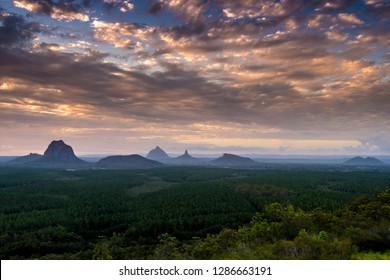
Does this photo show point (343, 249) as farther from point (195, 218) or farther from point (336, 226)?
point (195, 218)

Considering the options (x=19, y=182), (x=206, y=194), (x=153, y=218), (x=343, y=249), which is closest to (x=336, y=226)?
(x=343, y=249)

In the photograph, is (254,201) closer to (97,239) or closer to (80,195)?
(97,239)

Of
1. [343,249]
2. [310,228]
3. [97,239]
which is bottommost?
[97,239]

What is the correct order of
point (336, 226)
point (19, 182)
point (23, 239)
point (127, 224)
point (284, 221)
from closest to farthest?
1. point (336, 226)
2. point (284, 221)
3. point (23, 239)
4. point (127, 224)
5. point (19, 182)

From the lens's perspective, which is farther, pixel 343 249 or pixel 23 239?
pixel 23 239

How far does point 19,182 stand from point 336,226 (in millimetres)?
222216

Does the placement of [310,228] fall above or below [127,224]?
above

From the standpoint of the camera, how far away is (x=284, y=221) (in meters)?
33.4

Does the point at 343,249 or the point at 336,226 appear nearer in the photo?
the point at 343,249

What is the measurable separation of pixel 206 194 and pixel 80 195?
220 ft

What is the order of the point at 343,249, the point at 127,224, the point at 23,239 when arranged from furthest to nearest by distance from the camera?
the point at 127,224, the point at 23,239, the point at 343,249
